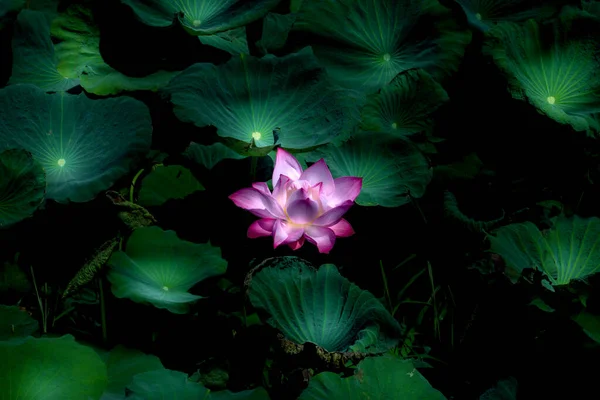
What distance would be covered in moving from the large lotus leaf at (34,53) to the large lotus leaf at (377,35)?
0.81 metres

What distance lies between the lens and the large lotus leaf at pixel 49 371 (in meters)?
1.12

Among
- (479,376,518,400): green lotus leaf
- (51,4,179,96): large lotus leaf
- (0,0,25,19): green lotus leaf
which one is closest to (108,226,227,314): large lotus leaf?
(51,4,179,96): large lotus leaf

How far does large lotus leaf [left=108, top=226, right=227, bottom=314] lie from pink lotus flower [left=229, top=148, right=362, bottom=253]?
193 millimetres

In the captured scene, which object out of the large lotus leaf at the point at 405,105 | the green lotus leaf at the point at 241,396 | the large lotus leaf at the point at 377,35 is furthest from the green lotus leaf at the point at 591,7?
the green lotus leaf at the point at 241,396

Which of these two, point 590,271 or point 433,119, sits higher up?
point 433,119

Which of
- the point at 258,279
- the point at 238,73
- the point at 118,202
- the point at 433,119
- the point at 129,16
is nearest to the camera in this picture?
the point at 258,279

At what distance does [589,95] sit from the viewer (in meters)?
1.83

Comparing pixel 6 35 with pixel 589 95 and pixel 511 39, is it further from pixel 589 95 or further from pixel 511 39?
pixel 589 95

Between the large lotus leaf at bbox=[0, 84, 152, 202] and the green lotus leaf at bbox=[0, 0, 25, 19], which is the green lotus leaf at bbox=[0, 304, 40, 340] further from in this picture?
the green lotus leaf at bbox=[0, 0, 25, 19]

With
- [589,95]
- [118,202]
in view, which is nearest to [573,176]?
[589,95]

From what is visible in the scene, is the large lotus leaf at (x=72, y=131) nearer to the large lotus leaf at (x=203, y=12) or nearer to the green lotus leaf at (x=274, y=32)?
the large lotus leaf at (x=203, y=12)

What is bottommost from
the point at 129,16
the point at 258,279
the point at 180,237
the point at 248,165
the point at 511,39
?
the point at 258,279

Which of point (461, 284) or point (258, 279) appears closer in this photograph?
point (258, 279)

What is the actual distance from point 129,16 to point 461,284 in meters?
1.36
